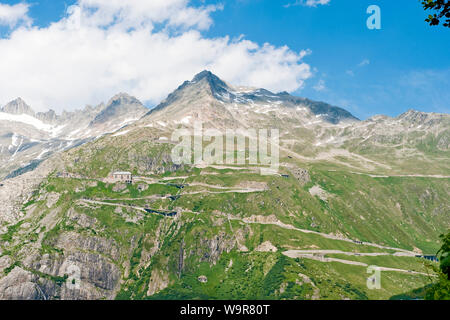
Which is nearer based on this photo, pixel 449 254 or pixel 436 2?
pixel 436 2
